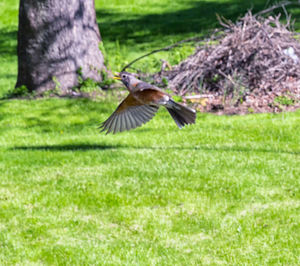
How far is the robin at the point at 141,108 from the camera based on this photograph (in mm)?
2189

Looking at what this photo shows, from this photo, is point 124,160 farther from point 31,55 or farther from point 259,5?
point 259,5

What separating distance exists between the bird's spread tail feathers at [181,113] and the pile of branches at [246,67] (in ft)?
22.3

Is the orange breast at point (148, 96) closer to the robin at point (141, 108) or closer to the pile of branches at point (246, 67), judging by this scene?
the robin at point (141, 108)

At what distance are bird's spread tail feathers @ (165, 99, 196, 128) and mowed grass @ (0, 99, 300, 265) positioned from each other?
2767 millimetres

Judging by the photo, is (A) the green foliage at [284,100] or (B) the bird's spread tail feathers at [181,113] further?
(A) the green foliage at [284,100]

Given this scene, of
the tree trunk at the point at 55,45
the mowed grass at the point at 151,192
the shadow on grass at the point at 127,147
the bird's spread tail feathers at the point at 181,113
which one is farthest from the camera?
the tree trunk at the point at 55,45

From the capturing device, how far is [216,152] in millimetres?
7312

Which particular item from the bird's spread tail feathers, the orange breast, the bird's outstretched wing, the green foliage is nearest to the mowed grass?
the green foliage

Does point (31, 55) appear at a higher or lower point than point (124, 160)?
higher

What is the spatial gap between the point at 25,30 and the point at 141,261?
6.22m

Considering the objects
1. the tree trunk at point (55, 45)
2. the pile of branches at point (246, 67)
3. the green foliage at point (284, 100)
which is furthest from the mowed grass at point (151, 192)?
the tree trunk at point (55, 45)

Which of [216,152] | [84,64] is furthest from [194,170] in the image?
[84,64]

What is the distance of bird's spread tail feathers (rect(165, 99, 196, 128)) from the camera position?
89.3 inches

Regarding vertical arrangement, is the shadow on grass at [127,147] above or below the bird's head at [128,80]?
below
